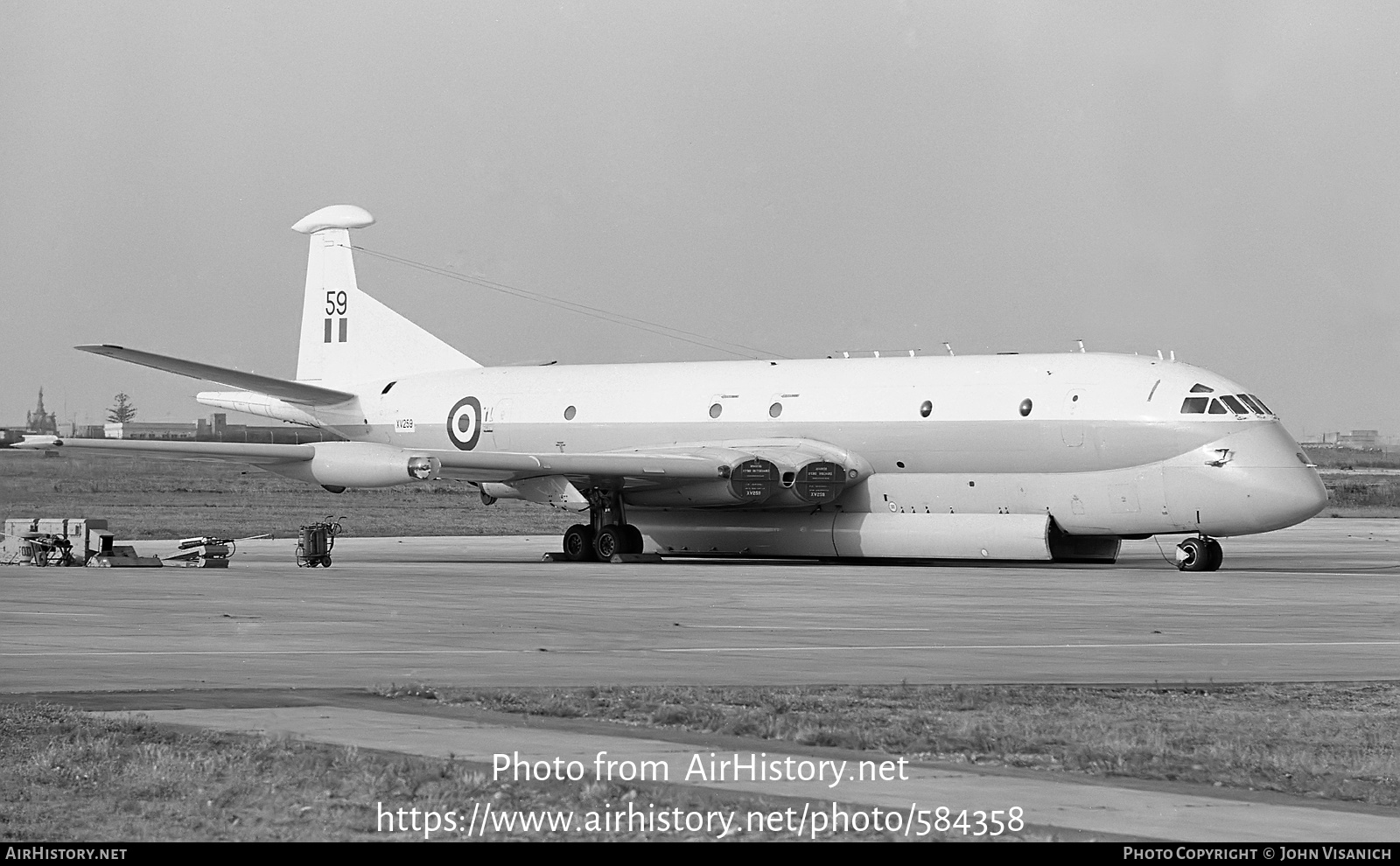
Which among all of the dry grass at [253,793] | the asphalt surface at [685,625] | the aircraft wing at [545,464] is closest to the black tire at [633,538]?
the aircraft wing at [545,464]

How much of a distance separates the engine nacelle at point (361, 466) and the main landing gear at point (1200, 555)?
13.1m

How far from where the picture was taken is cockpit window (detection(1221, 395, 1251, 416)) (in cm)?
2966

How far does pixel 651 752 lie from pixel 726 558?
28614mm

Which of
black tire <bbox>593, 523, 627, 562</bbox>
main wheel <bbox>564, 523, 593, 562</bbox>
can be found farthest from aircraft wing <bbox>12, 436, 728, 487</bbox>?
main wheel <bbox>564, 523, 593, 562</bbox>

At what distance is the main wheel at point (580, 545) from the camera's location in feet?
115

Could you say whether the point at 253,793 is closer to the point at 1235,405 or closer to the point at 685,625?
the point at 685,625

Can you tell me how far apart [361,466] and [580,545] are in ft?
15.8

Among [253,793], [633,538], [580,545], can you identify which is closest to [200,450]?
[580,545]

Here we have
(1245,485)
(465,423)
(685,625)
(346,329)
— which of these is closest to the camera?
(685,625)

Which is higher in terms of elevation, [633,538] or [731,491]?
[731,491]

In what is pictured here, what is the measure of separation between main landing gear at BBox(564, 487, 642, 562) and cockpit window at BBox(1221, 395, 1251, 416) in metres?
11.6

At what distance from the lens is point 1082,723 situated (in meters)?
11.0

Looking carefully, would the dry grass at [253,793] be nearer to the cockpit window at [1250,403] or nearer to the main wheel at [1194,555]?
the main wheel at [1194,555]
